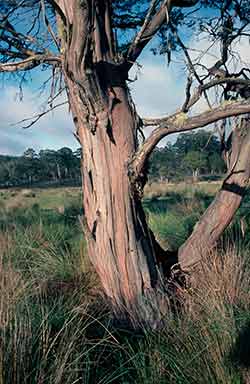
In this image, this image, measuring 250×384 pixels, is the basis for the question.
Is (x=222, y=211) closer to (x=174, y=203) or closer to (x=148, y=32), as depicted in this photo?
(x=148, y=32)

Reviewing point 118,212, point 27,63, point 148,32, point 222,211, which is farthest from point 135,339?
point 148,32

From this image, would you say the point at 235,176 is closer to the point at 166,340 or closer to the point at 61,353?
the point at 166,340

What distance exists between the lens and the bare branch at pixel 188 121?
3158mm

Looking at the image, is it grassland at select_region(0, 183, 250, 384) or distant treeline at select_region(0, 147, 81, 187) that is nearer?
grassland at select_region(0, 183, 250, 384)

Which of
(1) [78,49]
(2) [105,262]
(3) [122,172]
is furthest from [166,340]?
A: (1) [78,49]

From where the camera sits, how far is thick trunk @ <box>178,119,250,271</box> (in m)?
4.27

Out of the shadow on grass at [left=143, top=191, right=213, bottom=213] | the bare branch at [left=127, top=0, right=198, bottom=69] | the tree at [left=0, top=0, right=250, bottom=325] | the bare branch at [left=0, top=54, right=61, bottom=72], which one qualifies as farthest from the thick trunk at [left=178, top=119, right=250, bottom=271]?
the shadow on grass at [left=143, top=191, right=213, bottom=213]

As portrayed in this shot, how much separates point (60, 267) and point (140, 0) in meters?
3.70

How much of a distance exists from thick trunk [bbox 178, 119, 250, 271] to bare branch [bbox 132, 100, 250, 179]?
1.15 metres

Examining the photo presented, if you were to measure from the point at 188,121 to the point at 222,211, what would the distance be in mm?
1353

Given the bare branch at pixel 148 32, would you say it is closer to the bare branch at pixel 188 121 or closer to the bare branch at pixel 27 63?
the bare branch at pixel 27 63

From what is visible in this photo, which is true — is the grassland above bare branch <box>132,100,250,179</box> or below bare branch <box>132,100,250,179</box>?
below

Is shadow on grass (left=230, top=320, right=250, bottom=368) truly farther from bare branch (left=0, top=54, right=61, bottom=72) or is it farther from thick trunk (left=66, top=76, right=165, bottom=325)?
bare branch (left=0, top=54, right=61, bottom=72)

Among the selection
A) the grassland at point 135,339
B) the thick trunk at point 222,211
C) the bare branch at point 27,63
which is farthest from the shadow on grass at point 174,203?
the bare branch at point 27,63
